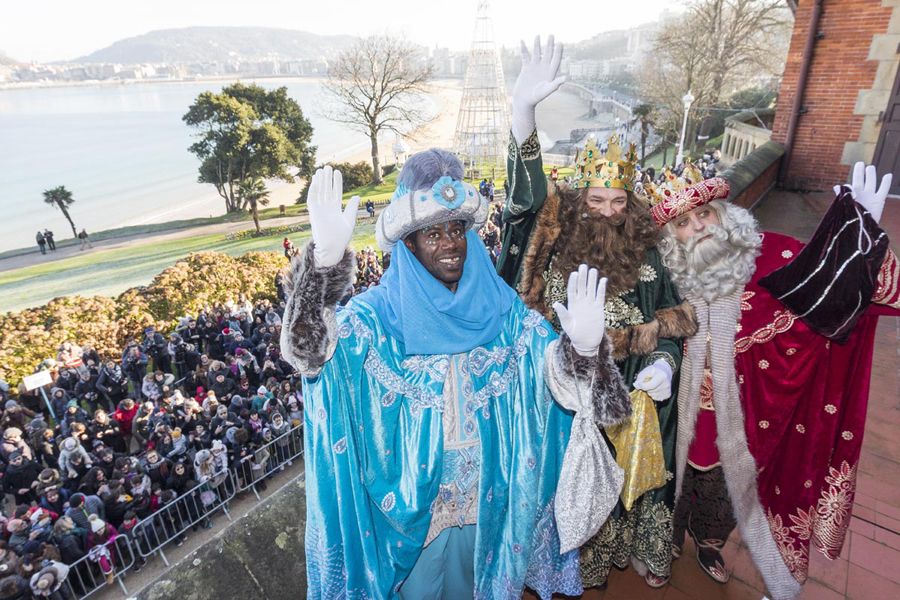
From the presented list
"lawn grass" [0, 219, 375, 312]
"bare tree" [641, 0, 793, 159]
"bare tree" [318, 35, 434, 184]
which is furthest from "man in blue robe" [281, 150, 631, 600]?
"bare tree" [641, 0, 793, 159]

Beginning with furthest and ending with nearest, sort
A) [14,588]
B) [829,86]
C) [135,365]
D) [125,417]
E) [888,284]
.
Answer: [135,365]
[829,86]
[125,417]
[14,588]
[888,284]

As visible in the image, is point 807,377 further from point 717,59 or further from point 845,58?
point 717,59

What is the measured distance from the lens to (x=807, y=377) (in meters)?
2.64

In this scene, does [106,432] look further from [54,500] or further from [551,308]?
[551,308]

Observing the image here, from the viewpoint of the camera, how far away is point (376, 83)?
3047 centimetres

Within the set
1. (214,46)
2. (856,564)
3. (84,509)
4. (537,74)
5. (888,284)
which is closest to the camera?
(537,74)

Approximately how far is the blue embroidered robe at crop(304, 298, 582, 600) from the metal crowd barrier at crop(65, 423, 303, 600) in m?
5.22

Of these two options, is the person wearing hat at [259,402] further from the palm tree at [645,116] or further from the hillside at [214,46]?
the hillside at [214,46]

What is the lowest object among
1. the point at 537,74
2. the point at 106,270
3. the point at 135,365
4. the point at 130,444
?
the point at 106,270

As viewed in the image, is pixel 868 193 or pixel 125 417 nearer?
pixel 868 193

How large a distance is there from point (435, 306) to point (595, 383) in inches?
26.3

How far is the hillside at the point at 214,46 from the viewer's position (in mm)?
116875

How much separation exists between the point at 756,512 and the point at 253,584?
262cm

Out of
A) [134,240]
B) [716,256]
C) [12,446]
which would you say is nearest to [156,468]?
[12,446]
